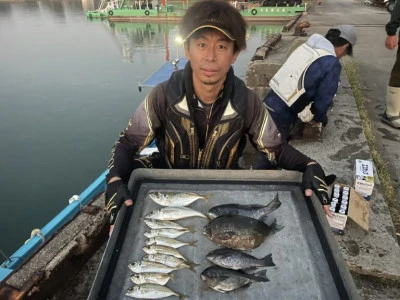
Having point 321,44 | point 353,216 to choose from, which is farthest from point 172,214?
point 321,44

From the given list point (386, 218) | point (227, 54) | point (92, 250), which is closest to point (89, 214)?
point (92, 250)

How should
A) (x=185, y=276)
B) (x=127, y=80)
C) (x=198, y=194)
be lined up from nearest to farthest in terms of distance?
(x=185, y=276) < (x=198, y=194) < (x=127, y=80)

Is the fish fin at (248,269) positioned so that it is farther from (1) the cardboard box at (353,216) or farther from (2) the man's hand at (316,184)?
(1) the cardboard box at (353,216)

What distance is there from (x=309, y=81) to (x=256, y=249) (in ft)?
10.3

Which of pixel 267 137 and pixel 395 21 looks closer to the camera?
pixel 267 137

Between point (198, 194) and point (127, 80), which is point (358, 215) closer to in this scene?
point (198, 194)

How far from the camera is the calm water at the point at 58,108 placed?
938 centimetres

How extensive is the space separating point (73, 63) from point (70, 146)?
1186cm

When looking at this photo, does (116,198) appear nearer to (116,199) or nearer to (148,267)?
(116,199)

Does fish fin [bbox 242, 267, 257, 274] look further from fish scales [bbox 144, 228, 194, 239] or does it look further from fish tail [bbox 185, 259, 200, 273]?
fish scales [bbox 144, 228, 194, 239]

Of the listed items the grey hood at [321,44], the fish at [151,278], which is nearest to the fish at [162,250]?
the fish at [151,278]

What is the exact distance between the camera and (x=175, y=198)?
2139 mm

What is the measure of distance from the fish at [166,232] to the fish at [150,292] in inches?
13.9

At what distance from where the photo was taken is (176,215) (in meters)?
2.05
